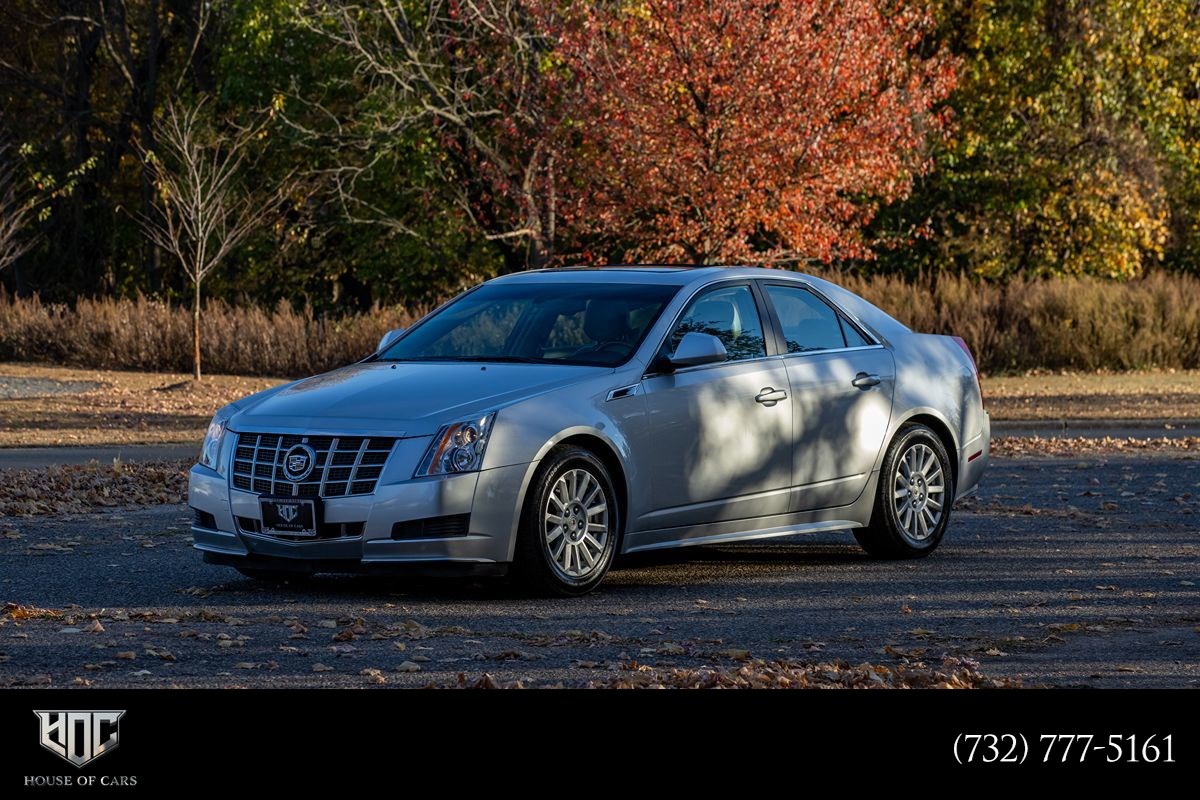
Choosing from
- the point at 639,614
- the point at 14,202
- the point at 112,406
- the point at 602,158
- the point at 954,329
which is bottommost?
the point at 112,406

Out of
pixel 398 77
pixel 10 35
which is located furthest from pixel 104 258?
pixel 398 77

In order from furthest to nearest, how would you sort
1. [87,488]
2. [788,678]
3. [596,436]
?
[87,488], [596,436], [788,678]

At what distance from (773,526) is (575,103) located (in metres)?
20.4

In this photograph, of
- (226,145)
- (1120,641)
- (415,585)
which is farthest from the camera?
(226,145)

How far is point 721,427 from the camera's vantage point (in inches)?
398

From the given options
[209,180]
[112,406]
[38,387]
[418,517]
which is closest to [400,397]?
[418,517]

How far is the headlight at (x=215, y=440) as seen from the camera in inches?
382

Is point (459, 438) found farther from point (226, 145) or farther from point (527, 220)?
point (226, 145)

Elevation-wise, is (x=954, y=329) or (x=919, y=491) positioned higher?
(x=919, y=491)

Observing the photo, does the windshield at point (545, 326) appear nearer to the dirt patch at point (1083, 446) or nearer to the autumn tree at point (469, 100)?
the dirt patch at point (1083, 446)

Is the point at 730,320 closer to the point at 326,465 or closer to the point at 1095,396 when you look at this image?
the point at 326,465

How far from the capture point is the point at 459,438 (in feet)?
29.7
